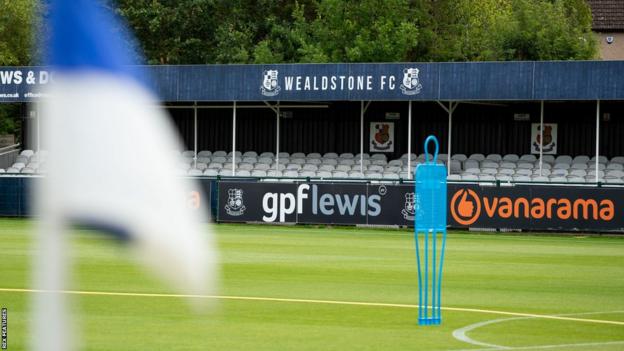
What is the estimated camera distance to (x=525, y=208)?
105 ft

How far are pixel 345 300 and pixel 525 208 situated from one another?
1668 cm

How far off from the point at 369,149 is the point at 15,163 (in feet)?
42.7

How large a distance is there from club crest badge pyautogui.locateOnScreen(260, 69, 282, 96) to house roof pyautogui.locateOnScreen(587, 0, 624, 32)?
4823 cm

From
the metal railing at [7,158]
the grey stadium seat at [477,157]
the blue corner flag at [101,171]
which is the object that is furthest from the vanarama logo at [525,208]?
the blue corner flag at [101,171]

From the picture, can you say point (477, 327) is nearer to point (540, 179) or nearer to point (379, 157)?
point (540, 179)

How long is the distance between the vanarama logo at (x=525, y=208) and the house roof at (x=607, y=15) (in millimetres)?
53469

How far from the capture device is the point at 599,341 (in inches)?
490

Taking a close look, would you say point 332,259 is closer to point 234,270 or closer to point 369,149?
point 234,270

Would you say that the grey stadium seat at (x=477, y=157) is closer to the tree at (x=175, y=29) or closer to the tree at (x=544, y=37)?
the tree at (x=544, y=37)

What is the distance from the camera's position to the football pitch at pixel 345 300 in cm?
1232

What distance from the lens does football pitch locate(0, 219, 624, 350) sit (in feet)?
40.4

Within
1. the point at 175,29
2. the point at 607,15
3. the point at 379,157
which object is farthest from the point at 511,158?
the point at 607,15

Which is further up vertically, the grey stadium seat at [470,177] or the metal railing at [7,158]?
the metal railing at [7,158]

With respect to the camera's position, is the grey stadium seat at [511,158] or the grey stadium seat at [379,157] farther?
the grey stadium seat at [379,157]
